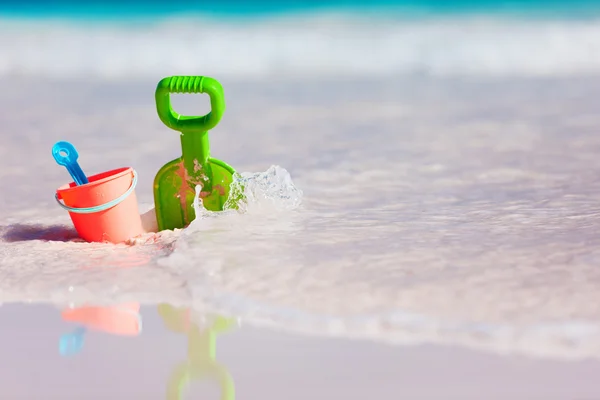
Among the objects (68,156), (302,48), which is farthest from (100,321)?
(302,48)

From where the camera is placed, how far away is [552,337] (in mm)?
1575

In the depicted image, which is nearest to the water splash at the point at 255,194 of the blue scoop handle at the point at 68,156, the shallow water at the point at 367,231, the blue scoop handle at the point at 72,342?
the shallow water at the point at 367,231

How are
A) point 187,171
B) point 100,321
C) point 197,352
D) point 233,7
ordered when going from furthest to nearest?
point 233,7
point 187,171
point 100,321
point 197,352

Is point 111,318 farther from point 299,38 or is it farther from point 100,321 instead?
point 299,38

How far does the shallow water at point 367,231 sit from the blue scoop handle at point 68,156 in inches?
8.3

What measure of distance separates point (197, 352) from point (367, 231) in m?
0.81

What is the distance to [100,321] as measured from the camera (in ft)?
5.78

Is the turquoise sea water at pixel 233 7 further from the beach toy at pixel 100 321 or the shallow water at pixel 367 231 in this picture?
the beach toy at pixel 100 321

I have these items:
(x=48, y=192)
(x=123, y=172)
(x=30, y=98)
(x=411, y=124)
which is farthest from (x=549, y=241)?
(x=30, y=98)

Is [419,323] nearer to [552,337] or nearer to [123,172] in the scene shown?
[552,337]

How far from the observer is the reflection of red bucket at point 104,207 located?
89.7 inches

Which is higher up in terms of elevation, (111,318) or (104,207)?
(104,207)

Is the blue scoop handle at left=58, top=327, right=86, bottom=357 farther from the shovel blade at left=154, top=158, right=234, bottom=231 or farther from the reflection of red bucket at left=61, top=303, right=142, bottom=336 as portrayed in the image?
the shovel blade at left=154, top=158, right=234, bottom=231

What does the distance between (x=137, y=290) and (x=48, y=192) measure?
4.46ft
